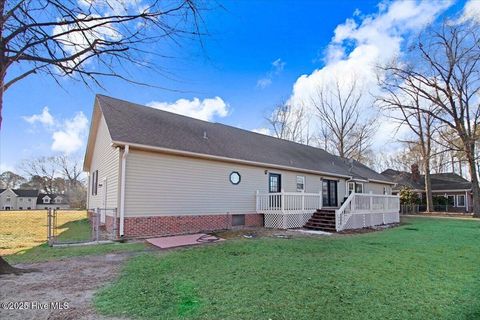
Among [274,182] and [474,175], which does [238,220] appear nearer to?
[274,182]

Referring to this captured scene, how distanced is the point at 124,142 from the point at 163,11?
19.9 feet

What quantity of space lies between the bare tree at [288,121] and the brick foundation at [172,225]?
22855mm

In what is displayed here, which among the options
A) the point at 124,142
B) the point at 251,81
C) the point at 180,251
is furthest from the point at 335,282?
the point at 251,81

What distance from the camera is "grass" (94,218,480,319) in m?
3.66

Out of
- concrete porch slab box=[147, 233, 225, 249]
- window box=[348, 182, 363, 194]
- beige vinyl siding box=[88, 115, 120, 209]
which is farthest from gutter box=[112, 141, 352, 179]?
window box=[348, 182, 363, 194]

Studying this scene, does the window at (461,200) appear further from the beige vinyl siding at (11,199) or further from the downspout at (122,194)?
the beige vinyl siding at (11,199)

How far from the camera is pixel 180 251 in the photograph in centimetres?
753

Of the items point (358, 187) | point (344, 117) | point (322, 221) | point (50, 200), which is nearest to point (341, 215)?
point (322, 221)

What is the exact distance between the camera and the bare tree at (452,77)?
74.9ft

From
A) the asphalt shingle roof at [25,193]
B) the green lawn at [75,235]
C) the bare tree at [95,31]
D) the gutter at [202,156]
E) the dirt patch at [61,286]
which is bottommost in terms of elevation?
the green lawn at [75,235]

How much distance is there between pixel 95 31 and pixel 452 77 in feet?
94.0

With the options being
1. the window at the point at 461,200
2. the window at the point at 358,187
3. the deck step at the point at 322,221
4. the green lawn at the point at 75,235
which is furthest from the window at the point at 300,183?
the window at the point at 461,200

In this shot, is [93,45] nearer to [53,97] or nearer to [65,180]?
[53,97]

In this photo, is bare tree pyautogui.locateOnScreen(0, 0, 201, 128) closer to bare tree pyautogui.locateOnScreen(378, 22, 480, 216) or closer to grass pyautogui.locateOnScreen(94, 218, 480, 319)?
grass pyautogui.locateOnScreen(94, 218, 480, 319)
